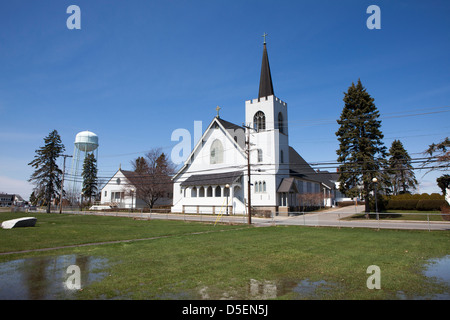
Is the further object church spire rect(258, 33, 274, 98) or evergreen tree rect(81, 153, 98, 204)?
evergreen tree rect(81, 153, 98, 204)

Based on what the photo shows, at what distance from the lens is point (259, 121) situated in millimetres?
Answer: 42094

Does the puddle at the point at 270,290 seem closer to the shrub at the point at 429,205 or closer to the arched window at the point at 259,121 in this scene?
the arched window at the point at 259,121

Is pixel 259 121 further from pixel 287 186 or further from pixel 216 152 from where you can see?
pixel 287 186

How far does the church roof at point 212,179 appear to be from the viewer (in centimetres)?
3919

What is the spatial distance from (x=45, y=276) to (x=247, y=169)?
30.3m

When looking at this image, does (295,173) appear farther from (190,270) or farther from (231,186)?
(190,270)

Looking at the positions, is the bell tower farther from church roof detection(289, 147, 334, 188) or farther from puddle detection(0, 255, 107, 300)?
puddle detection(0, 255, 107, 300)

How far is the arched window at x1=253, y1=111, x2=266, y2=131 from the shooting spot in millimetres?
41625

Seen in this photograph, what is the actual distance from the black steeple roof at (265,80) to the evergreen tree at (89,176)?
46.8 meters

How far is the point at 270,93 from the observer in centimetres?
4216

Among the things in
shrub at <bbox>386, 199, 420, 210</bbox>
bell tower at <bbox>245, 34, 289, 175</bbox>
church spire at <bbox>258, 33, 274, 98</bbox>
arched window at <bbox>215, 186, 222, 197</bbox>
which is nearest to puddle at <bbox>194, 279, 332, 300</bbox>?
bell tower at <bbox>245, 34, 289, 175</bbox>

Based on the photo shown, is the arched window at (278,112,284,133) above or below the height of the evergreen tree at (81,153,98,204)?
above

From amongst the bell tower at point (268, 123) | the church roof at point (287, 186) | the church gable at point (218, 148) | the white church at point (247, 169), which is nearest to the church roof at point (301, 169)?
the white church at point (247, 169)

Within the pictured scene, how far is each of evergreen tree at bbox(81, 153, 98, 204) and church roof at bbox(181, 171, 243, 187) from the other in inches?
1354
